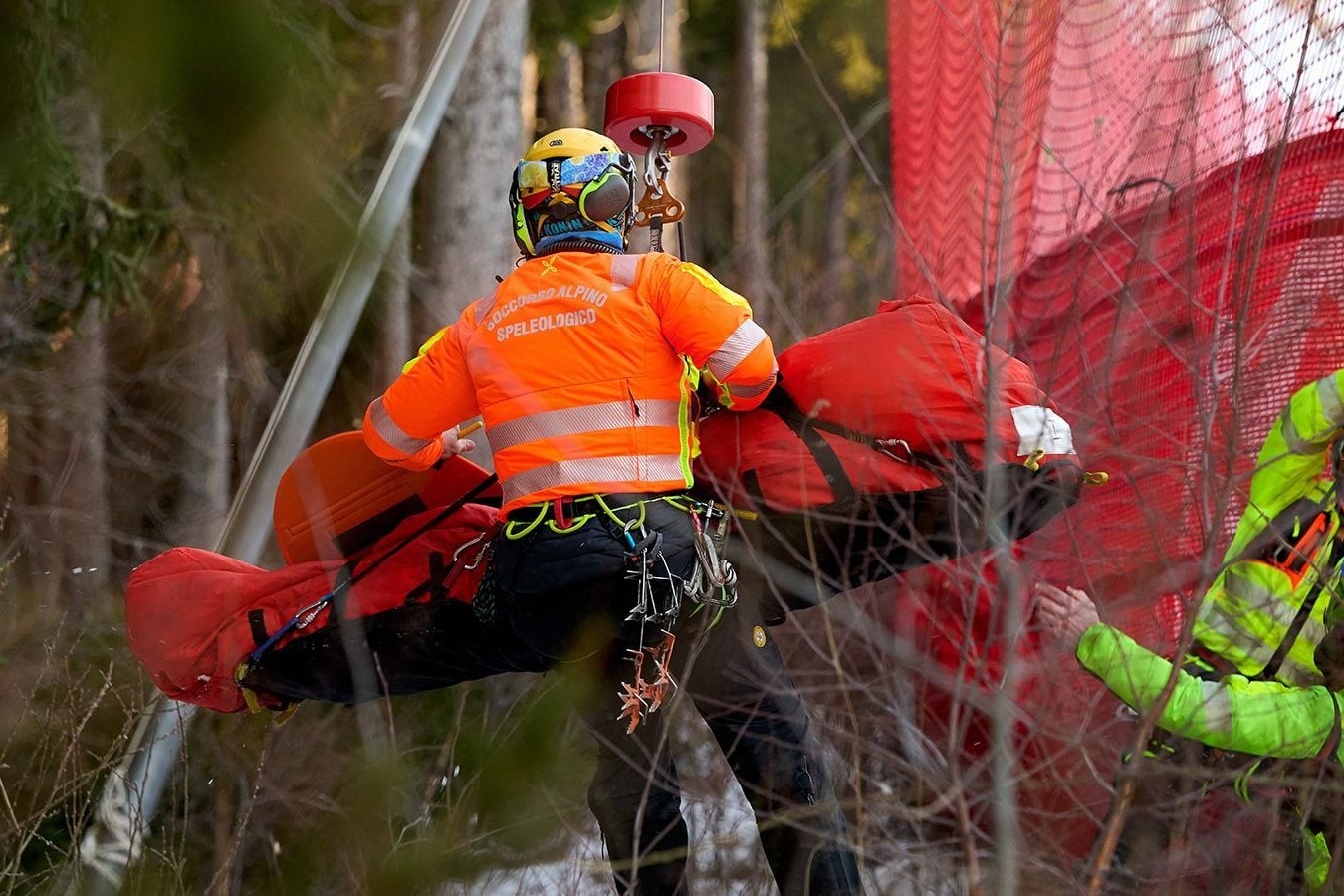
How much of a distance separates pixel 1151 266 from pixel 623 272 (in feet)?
4.33

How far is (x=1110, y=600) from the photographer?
3.57 meters

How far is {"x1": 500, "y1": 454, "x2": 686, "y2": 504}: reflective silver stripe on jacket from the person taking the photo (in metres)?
3.29

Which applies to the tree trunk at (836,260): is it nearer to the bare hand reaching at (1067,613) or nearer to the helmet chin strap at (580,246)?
the helmet chin strap at (580,246)

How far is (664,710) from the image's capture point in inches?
144

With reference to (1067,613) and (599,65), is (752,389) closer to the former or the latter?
(1067,613)

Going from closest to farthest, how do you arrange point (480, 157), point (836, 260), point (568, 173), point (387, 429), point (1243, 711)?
point (1243, 711), point (568, 173), point (387, 429), point (480, 157), point (836, 260)

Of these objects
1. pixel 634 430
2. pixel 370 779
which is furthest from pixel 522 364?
pixel 370 779

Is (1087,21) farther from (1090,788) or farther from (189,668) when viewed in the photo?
(189,668)

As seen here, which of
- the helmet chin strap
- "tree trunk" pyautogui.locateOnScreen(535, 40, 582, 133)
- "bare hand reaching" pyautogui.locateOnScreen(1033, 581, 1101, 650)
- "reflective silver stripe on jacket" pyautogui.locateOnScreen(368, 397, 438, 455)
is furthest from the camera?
"tree trunk" pyautogui.locateOnScreen(535, 40, 582, 133)

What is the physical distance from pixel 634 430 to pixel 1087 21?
2.31 metres

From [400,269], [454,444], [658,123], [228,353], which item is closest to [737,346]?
[658,123]

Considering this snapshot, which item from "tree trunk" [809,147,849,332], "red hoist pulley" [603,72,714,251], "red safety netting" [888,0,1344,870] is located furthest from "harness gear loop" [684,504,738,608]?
"tree trunk" [809,147,849,332]

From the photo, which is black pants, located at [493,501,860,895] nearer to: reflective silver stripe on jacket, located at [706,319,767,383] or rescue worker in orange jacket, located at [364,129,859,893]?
rescue worker in orange jacket, located at [364,129,859,893]

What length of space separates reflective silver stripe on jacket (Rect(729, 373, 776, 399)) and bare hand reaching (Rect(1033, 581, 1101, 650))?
2.66ft
